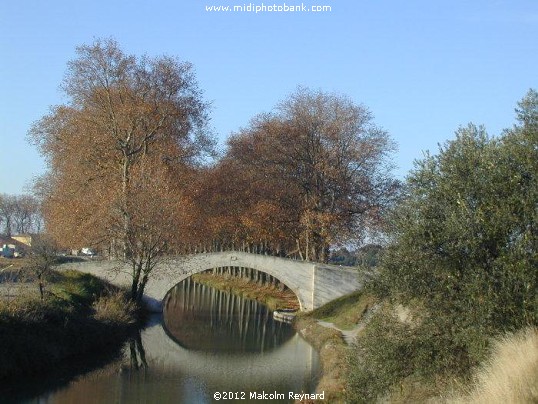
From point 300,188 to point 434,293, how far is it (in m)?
33.8

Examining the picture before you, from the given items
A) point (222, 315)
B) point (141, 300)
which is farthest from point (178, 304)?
point (141, 300)

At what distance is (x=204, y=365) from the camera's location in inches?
1128

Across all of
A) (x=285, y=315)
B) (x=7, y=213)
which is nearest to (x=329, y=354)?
(x=285, y=315)

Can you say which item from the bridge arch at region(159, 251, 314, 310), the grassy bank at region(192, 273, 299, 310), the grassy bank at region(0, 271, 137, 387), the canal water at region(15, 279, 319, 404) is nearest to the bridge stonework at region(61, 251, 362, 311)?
the bridge arch at region(159, 251, 314, 310)

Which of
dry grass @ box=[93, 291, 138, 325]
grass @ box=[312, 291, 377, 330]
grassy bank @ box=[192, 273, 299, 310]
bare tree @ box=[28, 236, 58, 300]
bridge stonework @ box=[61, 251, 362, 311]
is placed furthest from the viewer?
grassy bank @ box=[192, 273, 299, 310]

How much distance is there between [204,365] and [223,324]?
11567 mm

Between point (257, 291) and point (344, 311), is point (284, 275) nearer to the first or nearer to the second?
point (344, 311)

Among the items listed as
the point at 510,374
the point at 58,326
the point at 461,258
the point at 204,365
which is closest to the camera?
the point at 510,374

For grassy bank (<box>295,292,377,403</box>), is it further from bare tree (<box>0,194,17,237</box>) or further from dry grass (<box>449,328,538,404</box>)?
bare tree (<box>0,194,17,237</box>)

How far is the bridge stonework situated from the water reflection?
6.62 ft

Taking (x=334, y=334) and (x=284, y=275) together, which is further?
(x=284, y=275)

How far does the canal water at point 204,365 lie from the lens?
22.8 m

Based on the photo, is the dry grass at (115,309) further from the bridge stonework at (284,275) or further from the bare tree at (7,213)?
the bare tree at (7,213)

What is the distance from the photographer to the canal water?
22766 millimetres
